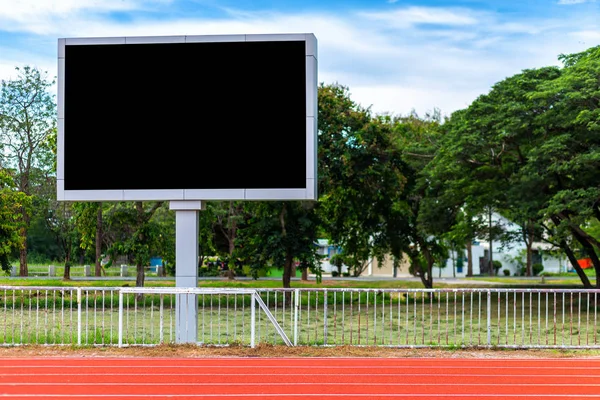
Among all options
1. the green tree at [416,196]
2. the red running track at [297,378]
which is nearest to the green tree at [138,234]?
the green tree at [416,196]

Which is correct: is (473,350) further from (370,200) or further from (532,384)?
(370,200)

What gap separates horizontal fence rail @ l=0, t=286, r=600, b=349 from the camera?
14250 mm

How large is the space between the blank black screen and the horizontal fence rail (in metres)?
2.15

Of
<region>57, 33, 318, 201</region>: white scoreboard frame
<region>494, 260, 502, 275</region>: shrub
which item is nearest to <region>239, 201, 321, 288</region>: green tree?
<region>57, 33, 318, 201</region>: white scoreboard frame

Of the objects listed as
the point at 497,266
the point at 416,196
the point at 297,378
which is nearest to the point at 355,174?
the point at 416,196

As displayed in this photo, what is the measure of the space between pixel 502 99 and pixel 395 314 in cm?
918

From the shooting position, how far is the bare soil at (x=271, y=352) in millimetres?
13477

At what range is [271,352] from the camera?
13.7 m

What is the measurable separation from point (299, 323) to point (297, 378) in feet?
33.1

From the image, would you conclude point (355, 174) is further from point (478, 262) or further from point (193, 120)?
point (478, 262)

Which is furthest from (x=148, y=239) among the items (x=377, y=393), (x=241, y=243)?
(x=377, y=393)

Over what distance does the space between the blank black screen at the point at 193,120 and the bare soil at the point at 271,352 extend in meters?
2.96

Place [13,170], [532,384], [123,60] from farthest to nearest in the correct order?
[13,170] < [123,60] < [532,384]

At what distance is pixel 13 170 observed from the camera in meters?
43.2
